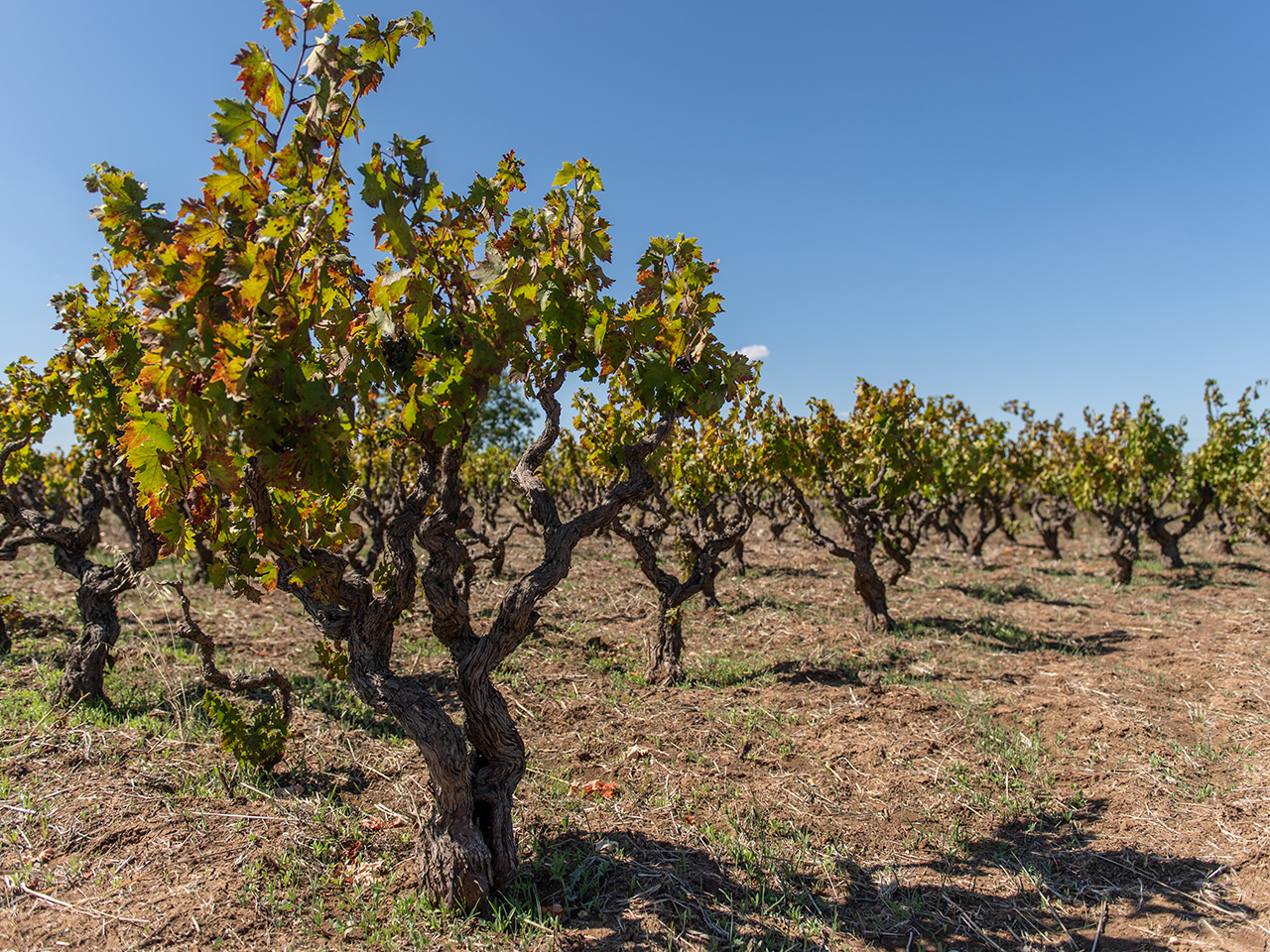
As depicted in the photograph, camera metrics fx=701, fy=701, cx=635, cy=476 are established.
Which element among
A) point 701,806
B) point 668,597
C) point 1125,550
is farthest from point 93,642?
point 1125,550

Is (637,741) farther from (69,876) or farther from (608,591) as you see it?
(608,591)

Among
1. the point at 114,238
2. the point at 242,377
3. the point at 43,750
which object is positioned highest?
the point at 114,238

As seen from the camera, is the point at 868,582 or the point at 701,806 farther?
the point at 868,582

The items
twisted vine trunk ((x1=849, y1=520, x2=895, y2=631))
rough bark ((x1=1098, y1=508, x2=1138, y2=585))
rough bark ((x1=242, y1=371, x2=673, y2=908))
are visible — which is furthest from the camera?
rough bark ((x1=1098, y1=508, x2=1138, y2=585))

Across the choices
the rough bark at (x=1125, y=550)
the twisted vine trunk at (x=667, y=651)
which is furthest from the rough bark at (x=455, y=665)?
the rough bark at (x=1125, y=550)

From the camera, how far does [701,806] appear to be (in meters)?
5.16

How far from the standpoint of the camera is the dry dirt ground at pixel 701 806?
12.6 feet

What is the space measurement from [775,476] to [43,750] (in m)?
10.8

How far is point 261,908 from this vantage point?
374 centimetres

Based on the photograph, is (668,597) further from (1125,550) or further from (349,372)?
(1125,550)

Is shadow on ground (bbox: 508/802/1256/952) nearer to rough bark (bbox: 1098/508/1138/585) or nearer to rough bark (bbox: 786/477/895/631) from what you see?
rough bark (bbox: 786/477/895/631)

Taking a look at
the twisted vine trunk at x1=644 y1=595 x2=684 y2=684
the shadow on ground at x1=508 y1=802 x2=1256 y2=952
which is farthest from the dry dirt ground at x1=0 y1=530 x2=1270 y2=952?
the twisted vine trunk at x1=644 y1=595 x2=684 y2=684

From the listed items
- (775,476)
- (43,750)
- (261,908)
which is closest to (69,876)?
(261,908)

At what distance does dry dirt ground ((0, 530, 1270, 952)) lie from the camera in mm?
3846
